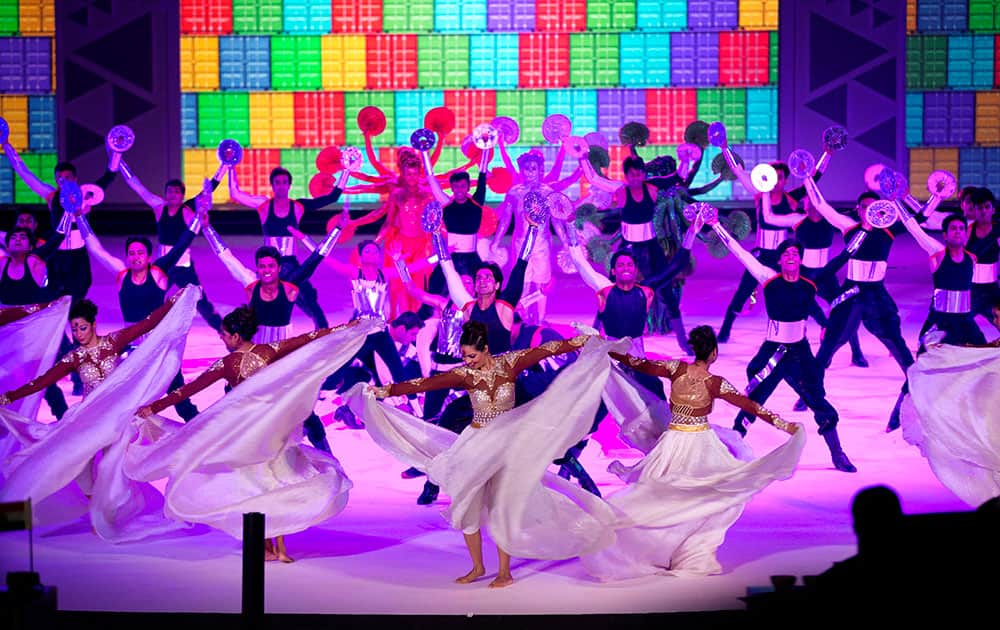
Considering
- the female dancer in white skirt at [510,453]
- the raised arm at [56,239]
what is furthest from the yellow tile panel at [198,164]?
the female dancer in white skirt at [510,453]

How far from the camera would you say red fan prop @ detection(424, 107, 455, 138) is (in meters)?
11.5

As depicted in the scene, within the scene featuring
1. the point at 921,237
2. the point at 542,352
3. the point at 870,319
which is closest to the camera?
the point at 542,352

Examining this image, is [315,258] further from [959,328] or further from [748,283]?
[959,328]

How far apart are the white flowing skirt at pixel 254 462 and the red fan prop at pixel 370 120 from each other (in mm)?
A: 5257

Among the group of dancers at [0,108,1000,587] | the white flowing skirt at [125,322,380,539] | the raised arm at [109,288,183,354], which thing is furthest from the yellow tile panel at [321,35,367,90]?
the white flowing skirt at [125,322,380,539]

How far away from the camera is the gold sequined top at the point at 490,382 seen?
21.8ft

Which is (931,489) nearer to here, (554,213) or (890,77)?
(554,213)

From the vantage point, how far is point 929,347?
7.52 metres

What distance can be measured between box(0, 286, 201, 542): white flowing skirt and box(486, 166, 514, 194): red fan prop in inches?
173

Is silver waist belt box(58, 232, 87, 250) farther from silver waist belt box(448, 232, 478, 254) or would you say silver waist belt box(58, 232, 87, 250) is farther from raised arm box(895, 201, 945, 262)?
raised arm box(895, 201, 945, 262)

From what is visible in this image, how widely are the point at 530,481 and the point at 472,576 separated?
0.53 meters

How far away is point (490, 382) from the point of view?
666 centimetres

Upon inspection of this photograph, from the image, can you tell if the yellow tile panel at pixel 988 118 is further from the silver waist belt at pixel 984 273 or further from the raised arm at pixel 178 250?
the raised arm at pixel 178 250

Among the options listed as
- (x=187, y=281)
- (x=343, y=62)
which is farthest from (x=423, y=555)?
(x=343, y=62)
